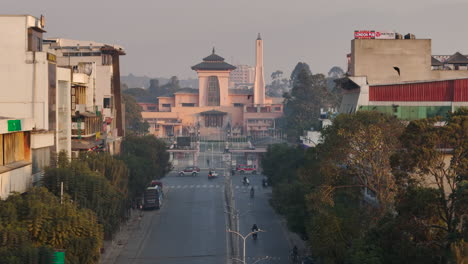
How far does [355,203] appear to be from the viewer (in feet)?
166

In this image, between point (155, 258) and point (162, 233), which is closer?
point (155, 258)

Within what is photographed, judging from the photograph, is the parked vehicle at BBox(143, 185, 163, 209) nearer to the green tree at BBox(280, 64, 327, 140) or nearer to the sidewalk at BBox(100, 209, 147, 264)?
the sidewalk at BBox(100, 209, 147, 264)

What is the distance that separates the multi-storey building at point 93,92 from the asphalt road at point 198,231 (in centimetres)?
813

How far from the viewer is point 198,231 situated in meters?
66.8

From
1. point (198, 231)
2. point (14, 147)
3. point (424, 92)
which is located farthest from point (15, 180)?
point (424, 92)

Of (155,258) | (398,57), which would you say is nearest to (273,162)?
(398,57)

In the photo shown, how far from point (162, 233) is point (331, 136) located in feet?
66.1

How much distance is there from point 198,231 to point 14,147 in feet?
77.2

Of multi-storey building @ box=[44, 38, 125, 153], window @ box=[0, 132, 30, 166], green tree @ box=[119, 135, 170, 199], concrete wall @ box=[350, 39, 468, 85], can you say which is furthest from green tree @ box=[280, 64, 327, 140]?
window @ box=[0, 132, 30, 166]

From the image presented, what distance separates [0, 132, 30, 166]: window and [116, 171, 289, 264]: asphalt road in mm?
10005

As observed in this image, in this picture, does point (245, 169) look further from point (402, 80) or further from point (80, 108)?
point (80, 108)

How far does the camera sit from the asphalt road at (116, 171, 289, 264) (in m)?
55.8

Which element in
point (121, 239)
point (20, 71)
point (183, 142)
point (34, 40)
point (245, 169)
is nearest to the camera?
point (20, 71)

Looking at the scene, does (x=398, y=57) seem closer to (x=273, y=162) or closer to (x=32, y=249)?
(x=273, y=162)
